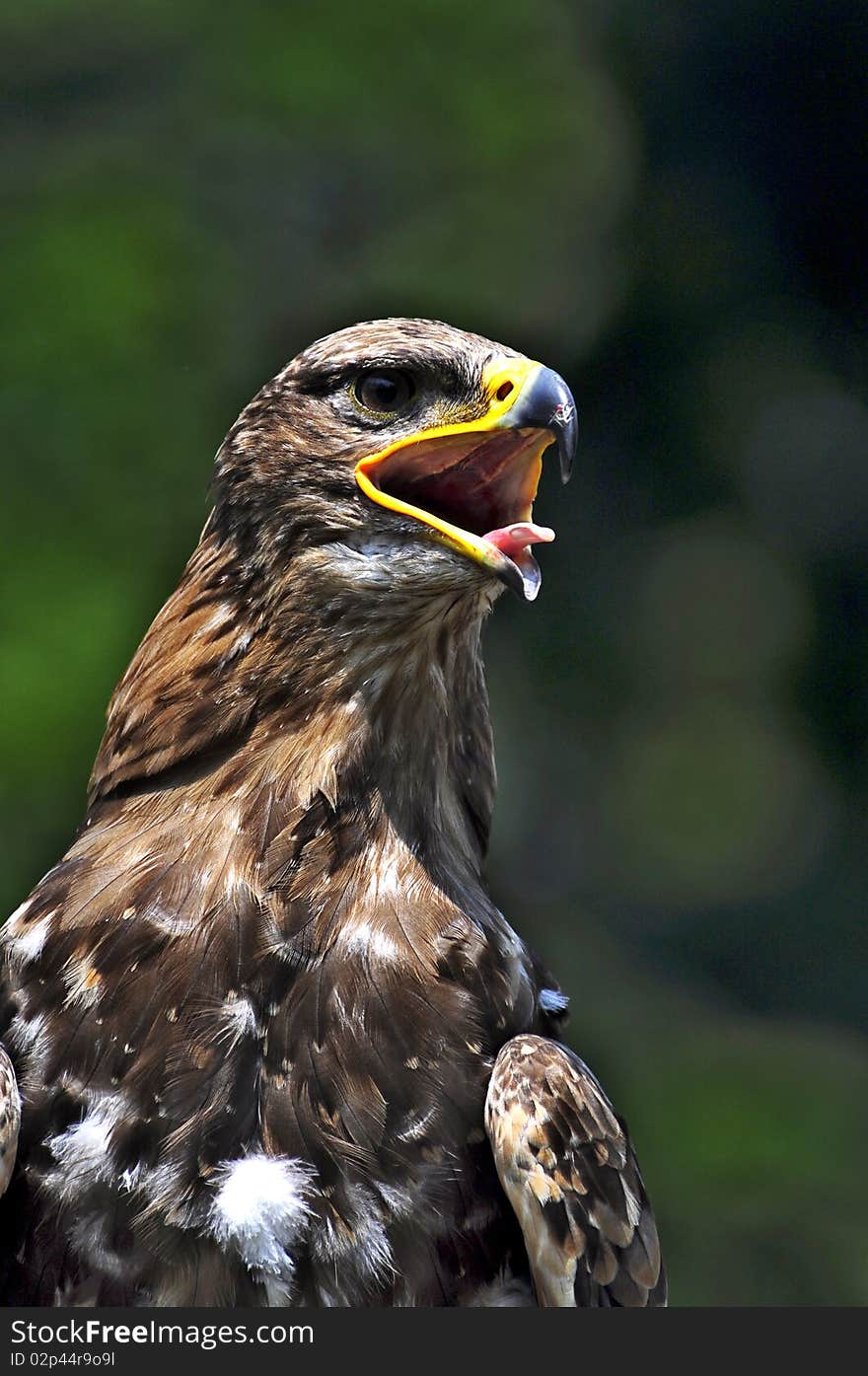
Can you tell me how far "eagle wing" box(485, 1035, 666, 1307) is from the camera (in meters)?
2.69

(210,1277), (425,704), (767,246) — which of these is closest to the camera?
(210,1277)

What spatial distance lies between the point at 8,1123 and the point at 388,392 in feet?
4.01

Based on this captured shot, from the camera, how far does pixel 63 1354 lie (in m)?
2.67

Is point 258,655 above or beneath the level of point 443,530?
beneath

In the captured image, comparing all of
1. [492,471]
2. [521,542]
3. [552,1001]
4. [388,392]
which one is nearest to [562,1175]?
[552,1001]

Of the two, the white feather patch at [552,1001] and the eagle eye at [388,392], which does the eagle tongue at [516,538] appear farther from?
the white feather patch at [552,1001]

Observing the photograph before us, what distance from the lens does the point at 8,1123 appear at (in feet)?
8.68

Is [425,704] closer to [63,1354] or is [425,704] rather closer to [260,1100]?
[260,1100]

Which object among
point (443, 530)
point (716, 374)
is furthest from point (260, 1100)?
point (716, 374)

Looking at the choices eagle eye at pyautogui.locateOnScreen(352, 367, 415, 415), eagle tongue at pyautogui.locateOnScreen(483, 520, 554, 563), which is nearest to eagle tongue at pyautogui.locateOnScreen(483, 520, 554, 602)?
eagle tongue at pyautogui.locateOnScreen(483, 520, 554, 563)

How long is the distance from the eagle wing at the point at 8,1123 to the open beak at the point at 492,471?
39.8 inches

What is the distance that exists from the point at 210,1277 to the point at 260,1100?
26 centimetres

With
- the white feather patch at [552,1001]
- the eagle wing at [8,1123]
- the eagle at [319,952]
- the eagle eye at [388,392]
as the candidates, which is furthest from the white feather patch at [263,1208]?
the eagle eye at [388,392]

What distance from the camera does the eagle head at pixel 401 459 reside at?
8.75 ft
